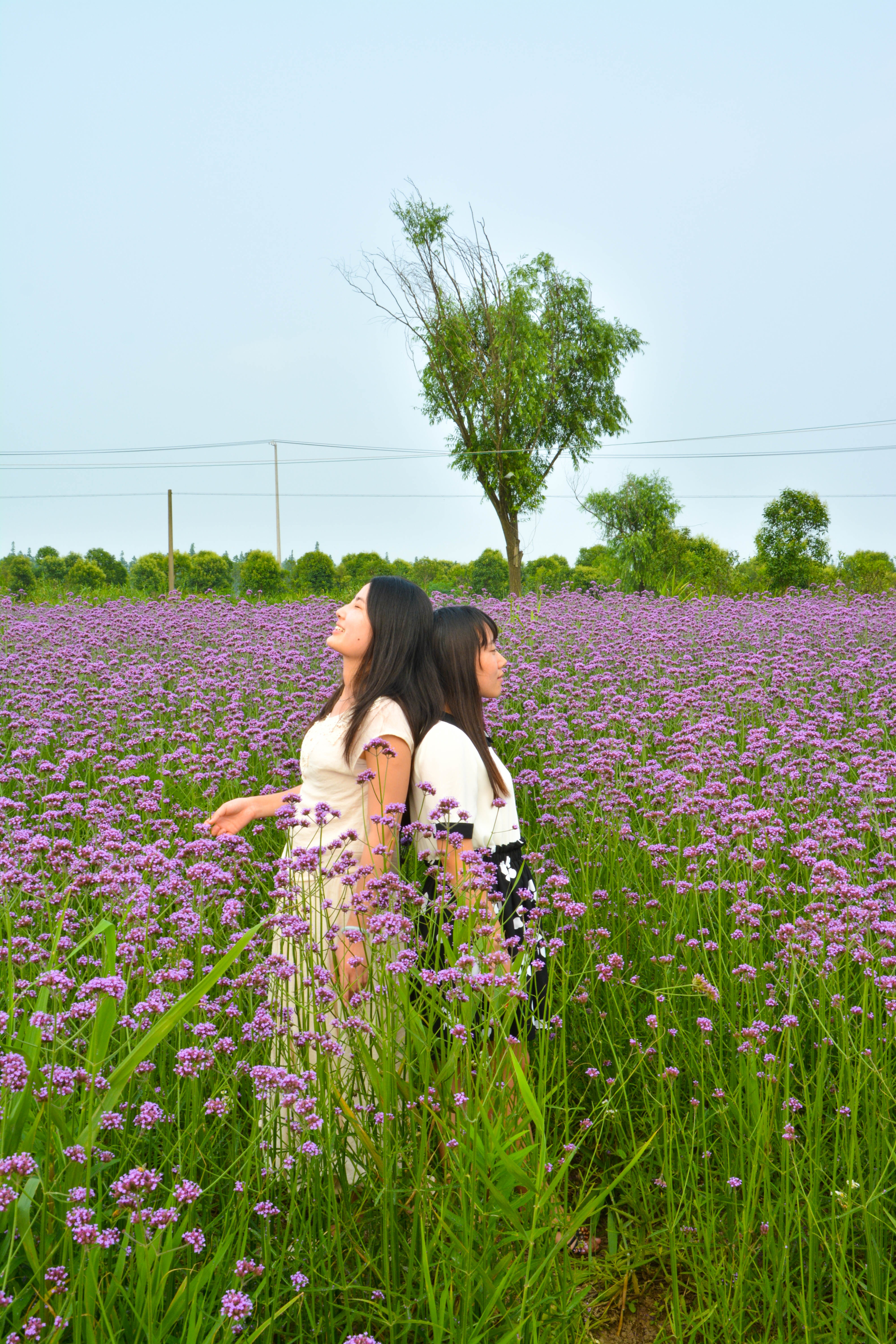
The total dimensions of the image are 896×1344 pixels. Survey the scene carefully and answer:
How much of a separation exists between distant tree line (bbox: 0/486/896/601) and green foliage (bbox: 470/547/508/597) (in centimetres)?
11

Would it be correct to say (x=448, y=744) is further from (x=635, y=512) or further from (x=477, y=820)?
(x=635, y=512)

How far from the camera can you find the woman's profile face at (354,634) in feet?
11.2

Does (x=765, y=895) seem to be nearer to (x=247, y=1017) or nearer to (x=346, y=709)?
(x=346, y=709)

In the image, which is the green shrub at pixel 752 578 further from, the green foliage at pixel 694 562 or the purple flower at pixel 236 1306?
the purple flower at pixel 236 1306

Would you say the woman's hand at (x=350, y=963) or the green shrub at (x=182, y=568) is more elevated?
the green shrub at (x=182, y=568)

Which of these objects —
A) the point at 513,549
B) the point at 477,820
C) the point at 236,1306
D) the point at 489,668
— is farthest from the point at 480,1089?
the point at 513,549

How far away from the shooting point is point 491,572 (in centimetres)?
5419

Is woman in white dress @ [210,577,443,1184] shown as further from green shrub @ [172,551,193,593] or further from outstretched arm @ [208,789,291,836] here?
green shrub @ [172,551,193,593]

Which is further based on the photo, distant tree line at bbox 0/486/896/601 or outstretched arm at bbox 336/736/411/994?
distant tree line at bbox 0/486/896/601

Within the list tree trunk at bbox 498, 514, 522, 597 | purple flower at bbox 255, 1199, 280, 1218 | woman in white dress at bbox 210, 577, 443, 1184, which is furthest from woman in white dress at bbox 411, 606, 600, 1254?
tree trunk at bbox 498, 514, 522, 597

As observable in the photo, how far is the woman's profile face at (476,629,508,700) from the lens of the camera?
3.50 metres

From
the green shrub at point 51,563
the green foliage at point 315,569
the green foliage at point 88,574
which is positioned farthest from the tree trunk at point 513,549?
the green shrub at point 51,563

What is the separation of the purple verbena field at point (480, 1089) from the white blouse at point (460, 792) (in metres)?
0.25

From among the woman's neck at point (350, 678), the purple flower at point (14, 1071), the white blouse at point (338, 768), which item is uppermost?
the woman's neck at point (350, 678)
